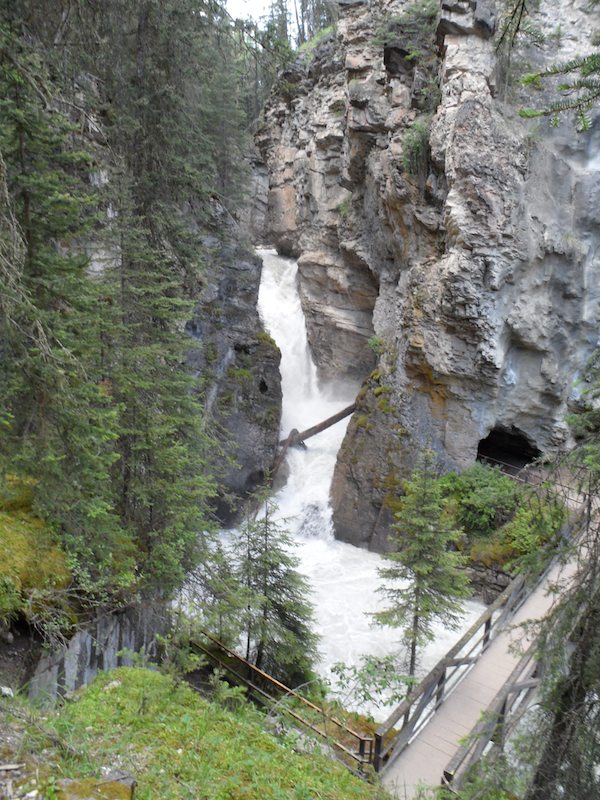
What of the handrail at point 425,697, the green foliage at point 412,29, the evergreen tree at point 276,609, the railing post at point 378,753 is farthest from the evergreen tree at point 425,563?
the green foliage at point 412,29

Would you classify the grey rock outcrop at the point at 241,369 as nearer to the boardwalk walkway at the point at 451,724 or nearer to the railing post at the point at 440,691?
the boardwalk walkway at the point at 451,724

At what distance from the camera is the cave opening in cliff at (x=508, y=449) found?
17531 mm

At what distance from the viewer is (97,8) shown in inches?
244

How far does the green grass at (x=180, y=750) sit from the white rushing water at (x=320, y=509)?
5.91 m

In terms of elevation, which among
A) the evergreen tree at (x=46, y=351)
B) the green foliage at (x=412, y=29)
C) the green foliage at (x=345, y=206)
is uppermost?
the green foliage at (x=412, y=29)

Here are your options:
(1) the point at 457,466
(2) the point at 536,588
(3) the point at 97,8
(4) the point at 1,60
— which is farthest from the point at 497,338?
(4) the point at 1,60

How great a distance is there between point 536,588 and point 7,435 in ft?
33.3

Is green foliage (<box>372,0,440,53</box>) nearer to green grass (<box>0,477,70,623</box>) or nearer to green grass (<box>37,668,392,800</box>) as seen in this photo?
green grass (<box>0,477,70,623</box>)

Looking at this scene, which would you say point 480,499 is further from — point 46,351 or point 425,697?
point 46,351

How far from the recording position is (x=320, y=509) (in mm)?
17922

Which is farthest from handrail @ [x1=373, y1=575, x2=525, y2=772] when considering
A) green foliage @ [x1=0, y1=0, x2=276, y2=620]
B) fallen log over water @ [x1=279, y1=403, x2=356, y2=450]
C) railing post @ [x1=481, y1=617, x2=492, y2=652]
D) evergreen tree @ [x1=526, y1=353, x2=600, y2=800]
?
fallen log over water @ [x1=279, y1=403, x2=356, y2=450]

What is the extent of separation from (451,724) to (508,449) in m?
13.3

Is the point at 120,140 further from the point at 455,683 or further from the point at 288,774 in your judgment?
the point at 455,683

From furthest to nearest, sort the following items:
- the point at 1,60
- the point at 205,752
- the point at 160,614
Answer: the point at 160,614, the point at 1,60, the point at 205,752
